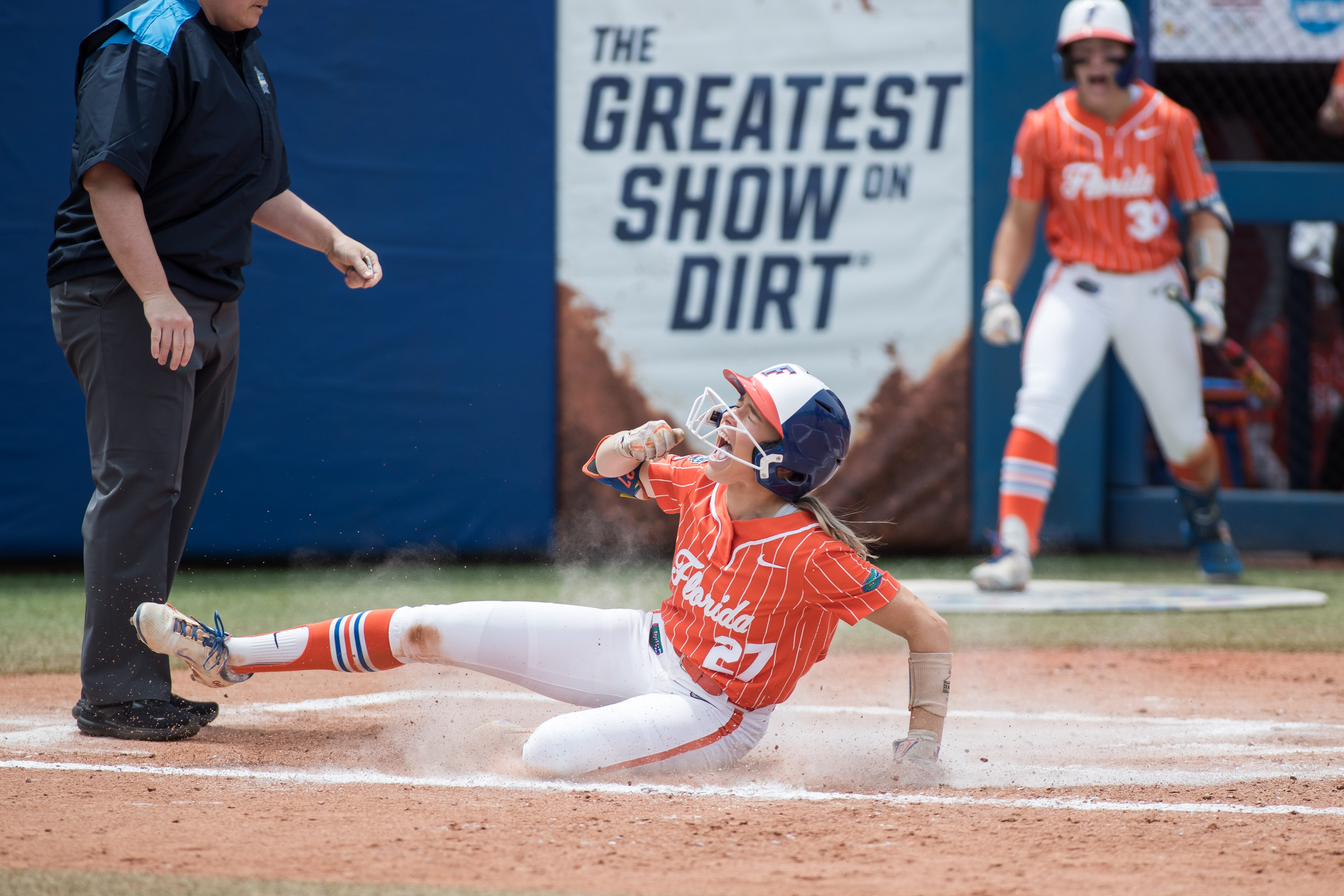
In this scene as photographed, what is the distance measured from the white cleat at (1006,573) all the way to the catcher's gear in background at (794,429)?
9.42ft

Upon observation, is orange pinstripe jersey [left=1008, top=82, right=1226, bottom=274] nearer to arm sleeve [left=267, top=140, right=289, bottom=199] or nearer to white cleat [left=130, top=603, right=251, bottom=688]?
arm sleeve [left=267, top=140, right=289, bottom=199]

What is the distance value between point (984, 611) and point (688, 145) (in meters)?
2.91

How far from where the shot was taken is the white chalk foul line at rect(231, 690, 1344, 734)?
150 inches

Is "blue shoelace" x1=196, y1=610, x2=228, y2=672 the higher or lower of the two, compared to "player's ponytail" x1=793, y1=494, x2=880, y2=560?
lower

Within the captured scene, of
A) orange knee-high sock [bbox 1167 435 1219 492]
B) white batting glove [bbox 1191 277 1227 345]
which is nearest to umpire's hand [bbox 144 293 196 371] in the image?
white batting glove [bbox 1191 277 1227 345]

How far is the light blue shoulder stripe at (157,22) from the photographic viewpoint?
3195 millimetres

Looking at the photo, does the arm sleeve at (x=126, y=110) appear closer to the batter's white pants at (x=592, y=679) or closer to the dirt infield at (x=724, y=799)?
the batter's white pants at (x=592, y=679)

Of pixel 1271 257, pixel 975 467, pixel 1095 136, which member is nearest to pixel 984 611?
pixel 975 467

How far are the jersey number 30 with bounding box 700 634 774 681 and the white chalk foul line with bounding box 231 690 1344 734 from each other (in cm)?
86

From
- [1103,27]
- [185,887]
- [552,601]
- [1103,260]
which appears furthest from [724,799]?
[1103,27]

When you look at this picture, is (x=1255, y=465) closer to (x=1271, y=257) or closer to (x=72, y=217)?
(x=1271, y=257)

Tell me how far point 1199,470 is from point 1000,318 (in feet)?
4.01

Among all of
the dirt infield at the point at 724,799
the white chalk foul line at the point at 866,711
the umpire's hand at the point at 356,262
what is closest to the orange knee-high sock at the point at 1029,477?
the dirt infield at the point at 724,799

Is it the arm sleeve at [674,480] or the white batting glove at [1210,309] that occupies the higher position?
the white batting glove at [1210,309]
